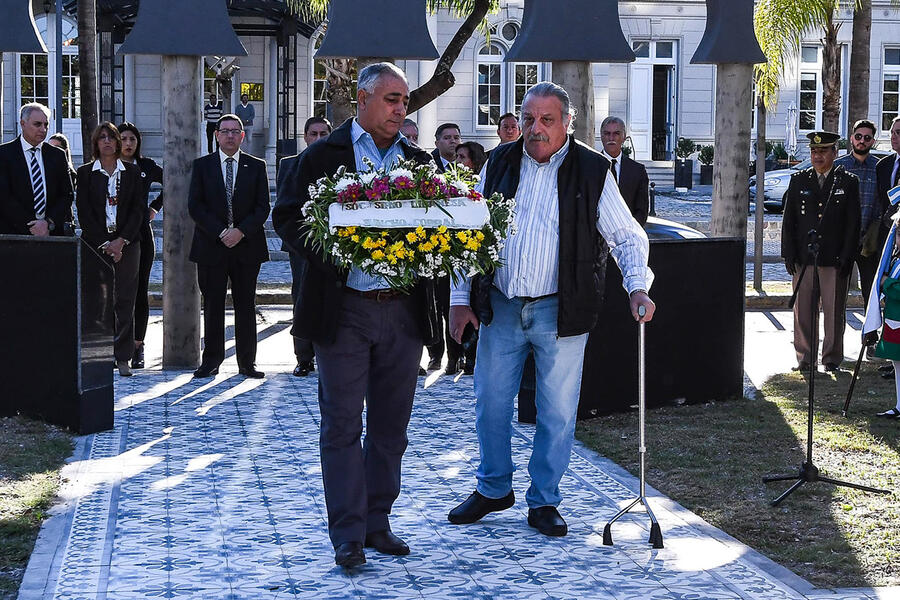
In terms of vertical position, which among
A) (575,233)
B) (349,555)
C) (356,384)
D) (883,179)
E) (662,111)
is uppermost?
(662,111)

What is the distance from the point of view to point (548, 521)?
674 centimetres

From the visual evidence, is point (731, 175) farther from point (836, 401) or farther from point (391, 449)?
point (391, 449)

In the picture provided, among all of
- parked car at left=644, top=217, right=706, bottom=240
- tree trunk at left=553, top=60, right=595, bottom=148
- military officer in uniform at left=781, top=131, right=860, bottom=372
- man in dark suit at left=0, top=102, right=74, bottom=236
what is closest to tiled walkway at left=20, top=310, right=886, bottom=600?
man in dark suit at left=0, top=102, right=74, bottom=236

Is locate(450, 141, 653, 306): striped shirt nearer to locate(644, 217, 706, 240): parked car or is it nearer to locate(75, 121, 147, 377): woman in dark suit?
locate(75, 121, 147, 377): woman in dark suit

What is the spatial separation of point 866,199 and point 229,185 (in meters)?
5.76

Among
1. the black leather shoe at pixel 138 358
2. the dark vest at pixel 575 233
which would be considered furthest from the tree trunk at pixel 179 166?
the dark vest at pixel 575 233

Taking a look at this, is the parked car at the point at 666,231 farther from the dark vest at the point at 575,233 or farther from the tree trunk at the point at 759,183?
the dark vest at the point at 575,233

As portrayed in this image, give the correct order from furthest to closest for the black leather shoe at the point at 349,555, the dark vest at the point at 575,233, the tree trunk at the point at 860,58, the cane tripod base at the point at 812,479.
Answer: the tree trunk at the point at 860,58, the cane tripod base at the point at 812,479, the dark vest at the point at 575,233, the black leather shoe at the point at 349,555

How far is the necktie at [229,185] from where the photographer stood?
1164 cm

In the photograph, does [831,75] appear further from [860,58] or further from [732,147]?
[732,147]

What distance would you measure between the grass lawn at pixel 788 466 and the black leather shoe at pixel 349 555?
6.40 ft

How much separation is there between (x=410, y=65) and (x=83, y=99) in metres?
14.5

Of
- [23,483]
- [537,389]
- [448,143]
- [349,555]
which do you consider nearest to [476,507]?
[537,389]

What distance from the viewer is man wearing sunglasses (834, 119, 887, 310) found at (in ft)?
41.1
